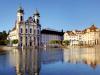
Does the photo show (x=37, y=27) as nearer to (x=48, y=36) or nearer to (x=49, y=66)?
(x=48, y=36)

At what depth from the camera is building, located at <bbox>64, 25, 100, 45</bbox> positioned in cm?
11806

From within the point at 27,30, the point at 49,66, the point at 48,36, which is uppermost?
the point at 27,30

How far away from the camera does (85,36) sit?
124 m

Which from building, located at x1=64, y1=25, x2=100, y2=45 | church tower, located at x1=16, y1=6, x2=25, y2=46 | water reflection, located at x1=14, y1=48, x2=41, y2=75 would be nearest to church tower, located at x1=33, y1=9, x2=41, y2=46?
church tower, located at x1=16, y1=6, x2=25, y2=46

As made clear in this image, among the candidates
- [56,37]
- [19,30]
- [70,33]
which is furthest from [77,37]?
[19,30]

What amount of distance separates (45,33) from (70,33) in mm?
20058

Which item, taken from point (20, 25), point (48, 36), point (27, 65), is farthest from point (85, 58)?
point (48, 36)

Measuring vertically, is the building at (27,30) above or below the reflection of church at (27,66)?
above

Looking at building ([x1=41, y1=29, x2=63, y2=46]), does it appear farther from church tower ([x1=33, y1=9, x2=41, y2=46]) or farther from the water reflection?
the water reflection

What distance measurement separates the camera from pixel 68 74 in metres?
13.9

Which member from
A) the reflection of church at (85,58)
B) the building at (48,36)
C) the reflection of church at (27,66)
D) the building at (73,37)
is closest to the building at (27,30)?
the building at (48,36)

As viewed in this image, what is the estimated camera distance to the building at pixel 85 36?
4648 inches

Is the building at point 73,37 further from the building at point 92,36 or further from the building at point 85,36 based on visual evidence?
the building at point 92,36

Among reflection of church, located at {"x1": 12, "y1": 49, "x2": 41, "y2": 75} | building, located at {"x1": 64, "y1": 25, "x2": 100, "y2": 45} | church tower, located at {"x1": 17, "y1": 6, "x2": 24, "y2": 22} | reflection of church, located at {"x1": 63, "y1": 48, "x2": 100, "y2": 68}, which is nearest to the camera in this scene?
reflection of church, located at {"x1": 12, "y1": 49, "x2": 41, "y2": 75}
